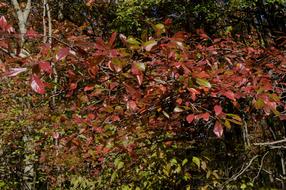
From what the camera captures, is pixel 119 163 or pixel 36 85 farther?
pixel 119 163

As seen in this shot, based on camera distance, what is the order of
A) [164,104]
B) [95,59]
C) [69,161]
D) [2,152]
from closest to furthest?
[95,59], [164,104], [69,161], [2,152]

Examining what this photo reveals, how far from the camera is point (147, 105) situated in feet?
8.82

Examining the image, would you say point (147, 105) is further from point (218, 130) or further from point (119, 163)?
point (119, 163)

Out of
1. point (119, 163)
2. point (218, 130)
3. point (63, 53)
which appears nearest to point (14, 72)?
point (63, 53)

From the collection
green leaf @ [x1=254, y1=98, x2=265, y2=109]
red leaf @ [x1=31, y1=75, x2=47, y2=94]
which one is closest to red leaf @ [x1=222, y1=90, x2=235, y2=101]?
green leaf @ [x1=254, y1=98, x2=265, y2=109]

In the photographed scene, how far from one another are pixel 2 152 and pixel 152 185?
435 cm

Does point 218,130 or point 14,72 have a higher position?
point 14,72

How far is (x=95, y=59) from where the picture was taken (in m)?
1.70

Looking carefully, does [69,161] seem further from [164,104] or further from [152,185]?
[164,104]

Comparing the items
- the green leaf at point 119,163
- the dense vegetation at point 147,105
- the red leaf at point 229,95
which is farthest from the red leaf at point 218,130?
the green leaf at point 119,163

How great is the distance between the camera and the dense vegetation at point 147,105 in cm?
201

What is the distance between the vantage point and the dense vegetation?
2.01 m

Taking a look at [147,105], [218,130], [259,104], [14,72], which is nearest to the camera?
[14,72]

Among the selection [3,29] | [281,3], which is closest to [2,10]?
[281,3]
